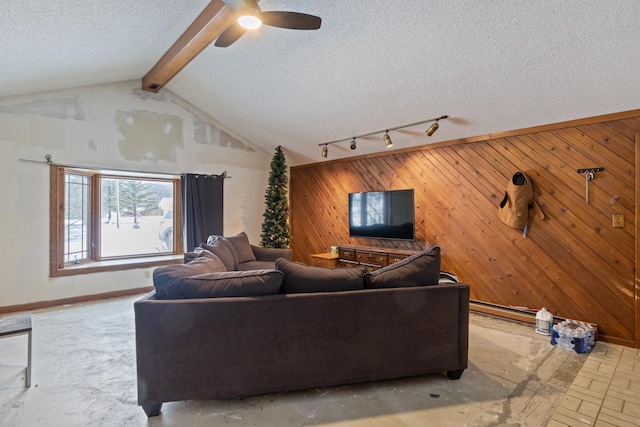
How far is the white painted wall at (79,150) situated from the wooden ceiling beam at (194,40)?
674 millimetres

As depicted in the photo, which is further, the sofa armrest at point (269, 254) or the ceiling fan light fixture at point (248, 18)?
the sofa armrest at point (269, 254)

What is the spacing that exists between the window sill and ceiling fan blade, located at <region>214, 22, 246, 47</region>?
3.70 m

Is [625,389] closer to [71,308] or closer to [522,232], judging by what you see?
[522,232]

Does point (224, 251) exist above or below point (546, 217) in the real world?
below

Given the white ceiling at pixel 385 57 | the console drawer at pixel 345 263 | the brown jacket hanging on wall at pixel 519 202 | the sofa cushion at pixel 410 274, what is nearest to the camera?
the sofa cushion at pixel 410 274

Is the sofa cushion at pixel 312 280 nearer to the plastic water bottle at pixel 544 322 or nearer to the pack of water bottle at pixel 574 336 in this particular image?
the pack of water bottle at pixel 574 336

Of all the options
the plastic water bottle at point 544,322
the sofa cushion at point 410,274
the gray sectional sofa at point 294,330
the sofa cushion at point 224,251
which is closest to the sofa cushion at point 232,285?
the gray sectional sofa at point 294,330

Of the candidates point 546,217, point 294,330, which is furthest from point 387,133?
point 294,330

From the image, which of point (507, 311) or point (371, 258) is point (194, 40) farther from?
point (507, 311)

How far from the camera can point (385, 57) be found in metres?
3.22

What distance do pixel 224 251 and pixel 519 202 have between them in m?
3.47

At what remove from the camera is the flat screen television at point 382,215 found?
15.4ft

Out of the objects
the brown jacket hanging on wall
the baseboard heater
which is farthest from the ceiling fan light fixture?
the baseboard heater

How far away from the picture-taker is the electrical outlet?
10.1ft
